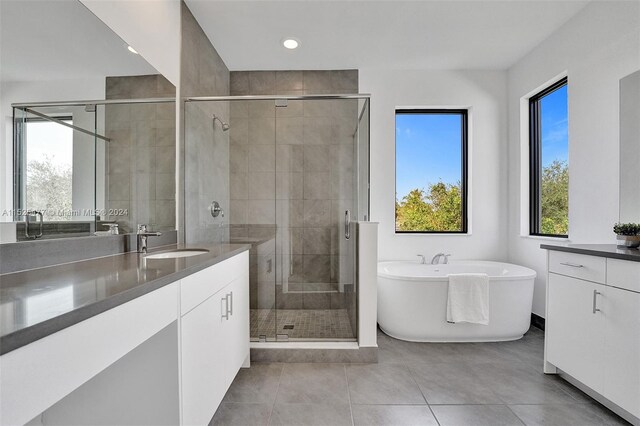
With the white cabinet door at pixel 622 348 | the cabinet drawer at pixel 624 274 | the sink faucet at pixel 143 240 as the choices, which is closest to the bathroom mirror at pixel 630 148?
the cabinet drawer at pixel 624 274

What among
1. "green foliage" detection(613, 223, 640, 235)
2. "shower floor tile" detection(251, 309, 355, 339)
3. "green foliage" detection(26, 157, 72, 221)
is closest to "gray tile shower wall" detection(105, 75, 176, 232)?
"green foliage" detection(26, 157, 72, 221)

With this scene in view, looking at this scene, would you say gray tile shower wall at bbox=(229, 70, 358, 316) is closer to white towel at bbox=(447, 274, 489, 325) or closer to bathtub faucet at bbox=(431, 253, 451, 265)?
white towel at bbox=(447, 274, 489, 325)

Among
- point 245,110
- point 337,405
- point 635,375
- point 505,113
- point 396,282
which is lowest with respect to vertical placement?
point 337,405

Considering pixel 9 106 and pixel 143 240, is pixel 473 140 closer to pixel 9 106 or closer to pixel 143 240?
pixel 143 240

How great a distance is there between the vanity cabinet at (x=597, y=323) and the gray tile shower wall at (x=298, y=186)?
4.65 feet

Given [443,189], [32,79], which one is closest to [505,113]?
[443,189]

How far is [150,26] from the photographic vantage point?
1.89 m

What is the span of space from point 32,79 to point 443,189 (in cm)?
345

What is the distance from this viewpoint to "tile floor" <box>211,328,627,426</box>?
5.27 feet

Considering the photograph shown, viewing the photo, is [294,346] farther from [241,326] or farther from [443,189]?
[443,189]

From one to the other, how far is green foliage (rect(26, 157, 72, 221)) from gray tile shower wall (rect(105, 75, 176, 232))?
253 millimetres

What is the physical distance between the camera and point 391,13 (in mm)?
2400

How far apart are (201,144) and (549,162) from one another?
125 inches

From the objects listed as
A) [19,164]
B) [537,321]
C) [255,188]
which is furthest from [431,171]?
[19,164]
